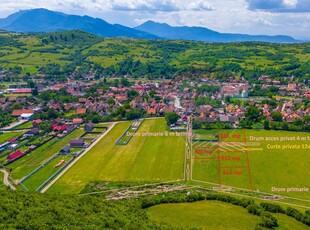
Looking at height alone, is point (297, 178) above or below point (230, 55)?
below

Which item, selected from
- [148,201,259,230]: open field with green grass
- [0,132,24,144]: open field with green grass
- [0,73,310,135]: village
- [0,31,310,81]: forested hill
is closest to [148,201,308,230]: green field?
[148,201,259,230]: open field with green grass

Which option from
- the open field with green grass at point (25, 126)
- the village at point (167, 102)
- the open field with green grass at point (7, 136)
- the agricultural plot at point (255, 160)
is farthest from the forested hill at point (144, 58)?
the open field with green grass at point (7, 136)

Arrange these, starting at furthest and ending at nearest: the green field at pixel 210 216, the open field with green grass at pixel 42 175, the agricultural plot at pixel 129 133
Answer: the agricultural plot at pixel 129 133 → the open field with green grass at pixel 42 175 → the green field at pixel 210 216

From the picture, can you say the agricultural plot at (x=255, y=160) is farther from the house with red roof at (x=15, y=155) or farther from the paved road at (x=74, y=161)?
the house with red roof at (x=15, y=155)

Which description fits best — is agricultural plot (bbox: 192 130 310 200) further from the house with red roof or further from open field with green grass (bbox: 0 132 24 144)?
open field with green grass (bbox: 0 132 24 144)

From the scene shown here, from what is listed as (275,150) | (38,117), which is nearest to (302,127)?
(275,150)

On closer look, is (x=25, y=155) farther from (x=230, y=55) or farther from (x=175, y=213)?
(x=230, y=55)
